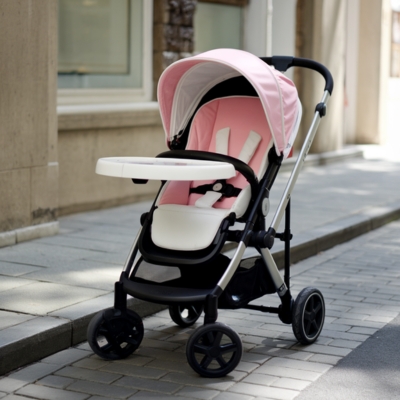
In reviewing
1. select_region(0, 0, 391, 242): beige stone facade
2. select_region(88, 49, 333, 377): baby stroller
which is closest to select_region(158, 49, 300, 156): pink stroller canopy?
select_region(88, 49, 333, 377): baby stroller

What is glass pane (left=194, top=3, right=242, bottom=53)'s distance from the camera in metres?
11.8

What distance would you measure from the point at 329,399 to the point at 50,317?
175 centimetres

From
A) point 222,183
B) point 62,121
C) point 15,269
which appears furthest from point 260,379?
point 62,121

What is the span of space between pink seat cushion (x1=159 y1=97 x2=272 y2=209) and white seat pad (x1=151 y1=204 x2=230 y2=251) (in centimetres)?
19

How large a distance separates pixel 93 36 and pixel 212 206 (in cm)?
522

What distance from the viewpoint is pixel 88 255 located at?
6.91 metres

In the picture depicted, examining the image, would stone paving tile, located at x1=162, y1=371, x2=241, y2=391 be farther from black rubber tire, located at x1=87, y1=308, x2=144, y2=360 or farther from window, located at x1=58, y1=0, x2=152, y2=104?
window, located at x1=58, y1=0, x2=152, y2=104

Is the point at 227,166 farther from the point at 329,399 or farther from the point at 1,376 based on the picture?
the point at 1,376

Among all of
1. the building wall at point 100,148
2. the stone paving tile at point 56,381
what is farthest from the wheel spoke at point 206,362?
the building wall at point 100,148

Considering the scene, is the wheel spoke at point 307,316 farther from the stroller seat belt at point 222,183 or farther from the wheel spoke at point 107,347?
the wheel spoke at point 107,347

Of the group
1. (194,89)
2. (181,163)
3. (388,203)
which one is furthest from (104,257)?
(388,203)

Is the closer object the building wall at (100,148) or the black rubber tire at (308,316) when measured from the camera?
the black rubber tire at (308,316)

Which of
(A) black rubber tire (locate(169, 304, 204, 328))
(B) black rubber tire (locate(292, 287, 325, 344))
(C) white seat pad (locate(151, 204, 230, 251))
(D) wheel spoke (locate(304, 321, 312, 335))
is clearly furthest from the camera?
(A) black rubber tire (locate(169, 304, 204, 328))

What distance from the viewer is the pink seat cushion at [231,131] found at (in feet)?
16.4
